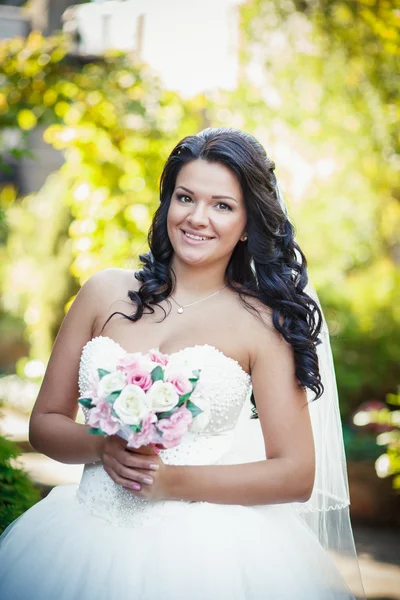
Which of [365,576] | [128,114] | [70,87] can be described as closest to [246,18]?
[128,114]

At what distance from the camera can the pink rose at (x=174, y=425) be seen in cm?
228

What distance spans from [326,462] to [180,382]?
1184 mm

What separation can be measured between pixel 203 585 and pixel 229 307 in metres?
1.00

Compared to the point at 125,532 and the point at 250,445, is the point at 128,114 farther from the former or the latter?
the point at 125,532

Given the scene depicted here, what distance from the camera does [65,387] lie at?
291cm

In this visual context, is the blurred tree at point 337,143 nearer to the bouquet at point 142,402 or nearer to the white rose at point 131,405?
the bouquet at point 142,402

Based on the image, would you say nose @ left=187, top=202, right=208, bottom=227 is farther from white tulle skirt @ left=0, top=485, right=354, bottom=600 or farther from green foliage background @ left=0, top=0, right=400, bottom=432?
green foliage background @ left=0, top=0, right=400, bottom=432

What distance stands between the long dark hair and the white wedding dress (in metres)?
0.25

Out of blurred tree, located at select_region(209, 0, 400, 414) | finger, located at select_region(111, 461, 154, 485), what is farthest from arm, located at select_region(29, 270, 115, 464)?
blurred tree, located at select_region(209, 0, 400, 414)

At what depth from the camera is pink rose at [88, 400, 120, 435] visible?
7.52 feet

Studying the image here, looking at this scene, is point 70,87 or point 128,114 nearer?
point 70,87

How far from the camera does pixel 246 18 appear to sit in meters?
9.31

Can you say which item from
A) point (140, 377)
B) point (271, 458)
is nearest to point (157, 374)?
point (140, 377)

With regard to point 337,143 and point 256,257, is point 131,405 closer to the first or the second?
point 256,257
